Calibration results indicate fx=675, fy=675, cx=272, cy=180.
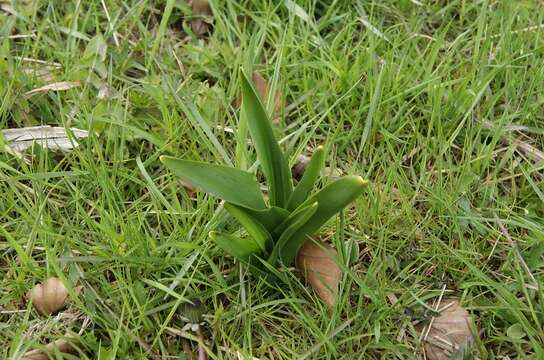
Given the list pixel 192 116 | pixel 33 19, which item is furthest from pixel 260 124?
pixel 33 19

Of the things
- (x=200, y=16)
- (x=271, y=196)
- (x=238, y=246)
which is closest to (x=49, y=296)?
(x=238, y=246)

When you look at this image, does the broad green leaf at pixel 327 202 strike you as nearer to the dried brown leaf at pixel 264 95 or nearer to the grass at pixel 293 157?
the grass at pixel 293 157

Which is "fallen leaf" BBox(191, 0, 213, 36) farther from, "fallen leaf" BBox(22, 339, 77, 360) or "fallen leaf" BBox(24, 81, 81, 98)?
"fallen leaf" BBox(22, 339, 77, 360)

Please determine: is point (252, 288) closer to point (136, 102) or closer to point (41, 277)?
point (41, 277)

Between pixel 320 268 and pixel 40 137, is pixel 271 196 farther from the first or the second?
pixel 40 137

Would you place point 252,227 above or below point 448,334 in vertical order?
above
